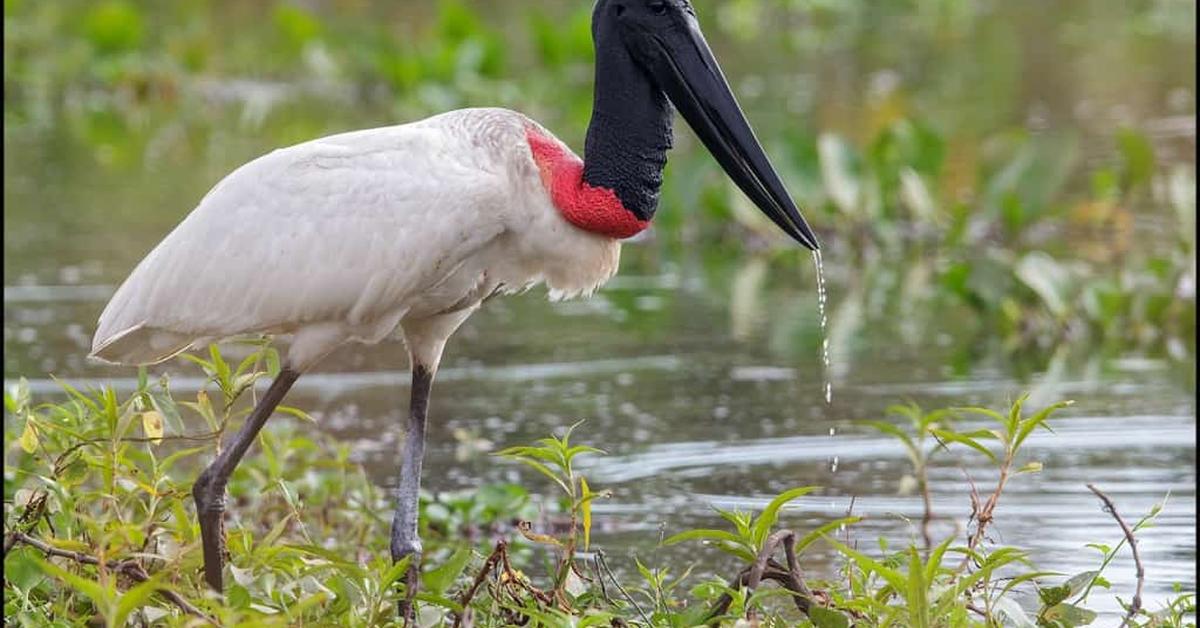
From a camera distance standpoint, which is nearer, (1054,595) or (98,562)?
(98,562)

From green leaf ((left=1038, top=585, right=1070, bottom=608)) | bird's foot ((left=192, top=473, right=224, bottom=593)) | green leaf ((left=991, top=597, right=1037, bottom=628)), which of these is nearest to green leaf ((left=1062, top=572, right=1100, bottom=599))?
green leaf ((left=1038, top=585, right=1070, bottom=608))

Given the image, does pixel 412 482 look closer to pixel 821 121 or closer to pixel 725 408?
pixel 725 408

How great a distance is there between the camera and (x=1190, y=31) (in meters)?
17.2

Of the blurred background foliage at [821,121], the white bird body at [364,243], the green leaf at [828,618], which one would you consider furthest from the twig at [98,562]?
the blurred background foliage at [821,121]

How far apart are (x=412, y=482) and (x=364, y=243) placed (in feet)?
2.27

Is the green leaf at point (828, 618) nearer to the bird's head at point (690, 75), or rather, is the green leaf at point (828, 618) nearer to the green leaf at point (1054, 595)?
the green leaf at point (1054, 595)

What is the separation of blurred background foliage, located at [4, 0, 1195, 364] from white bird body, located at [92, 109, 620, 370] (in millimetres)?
3894

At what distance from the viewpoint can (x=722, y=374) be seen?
25.9 ft

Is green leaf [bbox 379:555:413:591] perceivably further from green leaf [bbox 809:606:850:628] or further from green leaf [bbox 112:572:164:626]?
green leaf [bbox 809:606:850:628]

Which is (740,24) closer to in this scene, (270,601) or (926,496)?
(926,496)

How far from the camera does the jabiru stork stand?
4527 mm

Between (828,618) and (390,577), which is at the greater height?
(390,577)

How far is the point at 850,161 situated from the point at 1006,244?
2.63 feet

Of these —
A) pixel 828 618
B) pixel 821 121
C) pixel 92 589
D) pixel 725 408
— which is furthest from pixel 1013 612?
pixel 821 121
